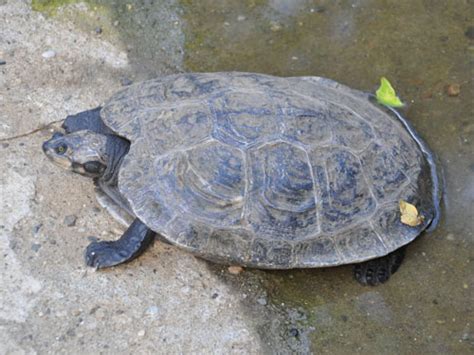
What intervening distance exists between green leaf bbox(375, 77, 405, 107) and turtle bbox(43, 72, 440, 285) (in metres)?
0.65

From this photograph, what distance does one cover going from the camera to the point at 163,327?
352cm

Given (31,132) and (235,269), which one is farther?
(31,132)

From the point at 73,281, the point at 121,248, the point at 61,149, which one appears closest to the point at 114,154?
the point at 61,149

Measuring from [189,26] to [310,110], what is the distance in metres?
1.96

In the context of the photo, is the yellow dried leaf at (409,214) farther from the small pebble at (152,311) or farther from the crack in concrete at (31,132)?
the crack in concrete at (31,132)

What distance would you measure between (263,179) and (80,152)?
122 centimetres

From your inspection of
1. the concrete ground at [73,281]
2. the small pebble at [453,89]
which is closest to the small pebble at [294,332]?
the concrete ground at [73,281]

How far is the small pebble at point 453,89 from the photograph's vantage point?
4680mm

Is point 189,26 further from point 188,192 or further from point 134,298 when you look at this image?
point 134,298

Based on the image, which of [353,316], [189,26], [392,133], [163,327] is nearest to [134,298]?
[163,327]

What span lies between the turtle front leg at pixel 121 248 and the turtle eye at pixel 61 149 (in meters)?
0.64

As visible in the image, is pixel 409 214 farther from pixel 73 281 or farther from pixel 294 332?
pixel 73 281

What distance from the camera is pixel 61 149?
403 centimetres

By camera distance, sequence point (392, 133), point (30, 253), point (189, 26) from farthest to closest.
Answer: point (189, 26) → point (392, 133) → point (30, 253)
